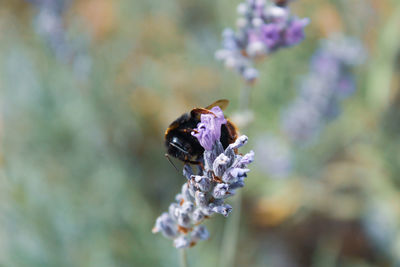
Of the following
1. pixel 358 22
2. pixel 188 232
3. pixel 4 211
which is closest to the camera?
pixel 188 232

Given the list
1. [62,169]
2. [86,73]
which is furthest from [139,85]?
[62,169]

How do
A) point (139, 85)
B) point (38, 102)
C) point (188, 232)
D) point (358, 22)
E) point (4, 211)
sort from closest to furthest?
1. point (188, 232)
2. point (4, 211)
3. point (38, 102)
4. point (358, 22)
5. point (139, 85)

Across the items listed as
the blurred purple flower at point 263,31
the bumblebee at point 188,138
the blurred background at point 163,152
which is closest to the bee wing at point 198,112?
the bumblebee at point 188,138

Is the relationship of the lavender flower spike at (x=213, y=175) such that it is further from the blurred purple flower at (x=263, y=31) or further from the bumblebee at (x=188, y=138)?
the blurred purple flower at (x=263, y=31)

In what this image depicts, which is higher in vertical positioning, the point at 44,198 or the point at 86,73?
the point at 86,73

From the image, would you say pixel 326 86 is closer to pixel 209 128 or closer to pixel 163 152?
pixel 163 152

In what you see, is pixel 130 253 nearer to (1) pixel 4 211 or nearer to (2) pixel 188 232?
(1) pixel 4 211
